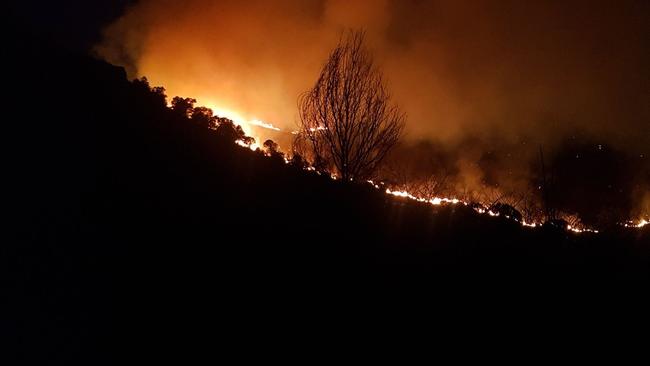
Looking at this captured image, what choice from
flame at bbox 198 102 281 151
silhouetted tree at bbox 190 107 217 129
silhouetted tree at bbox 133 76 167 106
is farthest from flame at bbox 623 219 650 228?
silhouetted tree at bbox 133 76 167 106

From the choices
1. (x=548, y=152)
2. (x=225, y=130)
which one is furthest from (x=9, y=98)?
(x=548, y=152)

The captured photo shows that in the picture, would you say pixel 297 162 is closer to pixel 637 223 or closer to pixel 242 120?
pixel 242 120

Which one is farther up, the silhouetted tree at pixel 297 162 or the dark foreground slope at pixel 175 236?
the silhouetted tree at pixel 297 162

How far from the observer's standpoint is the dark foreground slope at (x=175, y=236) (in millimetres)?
4738

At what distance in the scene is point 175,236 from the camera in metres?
6.23

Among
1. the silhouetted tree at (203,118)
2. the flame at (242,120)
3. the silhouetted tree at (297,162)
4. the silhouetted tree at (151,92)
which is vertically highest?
the flame at (242,120)

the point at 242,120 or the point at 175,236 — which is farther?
the point at 242,120

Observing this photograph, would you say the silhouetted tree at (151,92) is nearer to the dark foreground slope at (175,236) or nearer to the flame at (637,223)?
the dark foreground slope at (175,236)

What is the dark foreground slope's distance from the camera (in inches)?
187

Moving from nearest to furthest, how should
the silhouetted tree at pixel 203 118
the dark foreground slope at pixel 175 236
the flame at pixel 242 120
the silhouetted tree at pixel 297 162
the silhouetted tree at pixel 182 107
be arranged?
the dark foreground slope at pixel 175 236
the silhouetted tree at pixel 297 162
the silhouetted tree at pixel 203 118
the silhouetted tree at pixel 182 107
the flame at pixel 242 120

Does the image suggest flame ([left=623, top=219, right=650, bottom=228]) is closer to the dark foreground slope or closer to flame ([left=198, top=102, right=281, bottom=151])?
the dark foreground slope

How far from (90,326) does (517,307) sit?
18.8ft

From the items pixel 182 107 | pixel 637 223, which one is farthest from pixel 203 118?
pixel 637 223

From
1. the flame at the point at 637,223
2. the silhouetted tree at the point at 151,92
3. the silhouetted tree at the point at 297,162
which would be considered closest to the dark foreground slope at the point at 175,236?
the silhouetted tree at the point at 151,92
